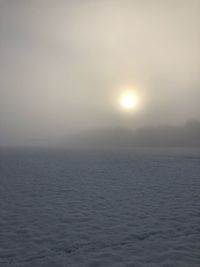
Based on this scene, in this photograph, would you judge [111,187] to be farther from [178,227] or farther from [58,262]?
[58,262]

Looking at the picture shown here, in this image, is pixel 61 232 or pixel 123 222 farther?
pixel 123 222

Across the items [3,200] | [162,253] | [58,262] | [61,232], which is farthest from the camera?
[3,200]

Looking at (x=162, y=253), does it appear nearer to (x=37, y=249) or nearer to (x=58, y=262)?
(x=58, y=262)

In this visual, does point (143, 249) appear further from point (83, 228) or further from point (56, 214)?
point (56, 214)

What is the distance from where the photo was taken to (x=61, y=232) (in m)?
15.1

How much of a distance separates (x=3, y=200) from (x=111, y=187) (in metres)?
11.6

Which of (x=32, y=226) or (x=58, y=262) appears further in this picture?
(x=32, y=226)

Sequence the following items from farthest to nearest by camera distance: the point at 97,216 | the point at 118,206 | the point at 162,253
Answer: the point at 118,206 < the point at 97,216 < the point at 162,253

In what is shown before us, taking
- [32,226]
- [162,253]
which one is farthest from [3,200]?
[162,253]

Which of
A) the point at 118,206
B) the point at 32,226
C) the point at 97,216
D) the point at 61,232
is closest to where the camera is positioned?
the point at 61,232

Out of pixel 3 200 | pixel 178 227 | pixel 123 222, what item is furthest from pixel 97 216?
pixel 3 200

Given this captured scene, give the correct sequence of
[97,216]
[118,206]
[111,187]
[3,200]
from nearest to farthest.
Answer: [97,216] → [118,206] → [3,200] → [111,187]

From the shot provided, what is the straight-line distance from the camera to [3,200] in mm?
23000

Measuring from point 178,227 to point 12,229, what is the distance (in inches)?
360
